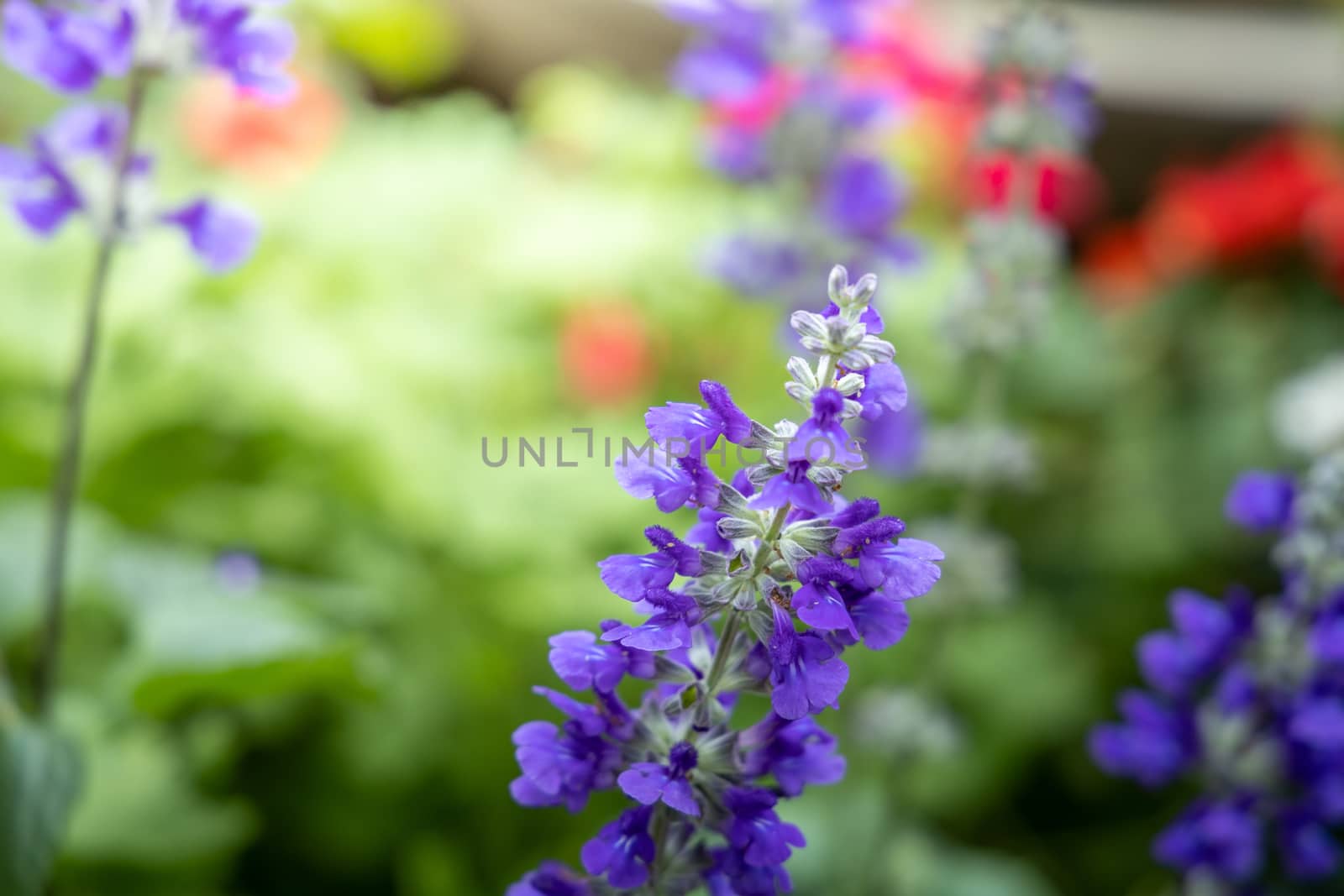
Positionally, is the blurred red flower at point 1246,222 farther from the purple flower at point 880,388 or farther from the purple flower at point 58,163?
A: the purple flower at point 58,163

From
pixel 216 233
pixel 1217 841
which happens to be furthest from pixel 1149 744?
pixel 216 233

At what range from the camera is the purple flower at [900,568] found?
0.73m

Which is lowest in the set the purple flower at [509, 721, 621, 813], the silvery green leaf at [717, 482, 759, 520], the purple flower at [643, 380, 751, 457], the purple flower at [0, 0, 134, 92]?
the purple flower at [509, 721, 621, 813]

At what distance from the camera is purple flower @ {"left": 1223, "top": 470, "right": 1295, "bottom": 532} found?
120 centimetres

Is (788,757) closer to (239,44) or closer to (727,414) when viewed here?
(727,414)

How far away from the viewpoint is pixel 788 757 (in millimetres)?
839

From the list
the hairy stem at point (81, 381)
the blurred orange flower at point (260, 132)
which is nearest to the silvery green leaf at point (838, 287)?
the hairy stem at point (81, 381)

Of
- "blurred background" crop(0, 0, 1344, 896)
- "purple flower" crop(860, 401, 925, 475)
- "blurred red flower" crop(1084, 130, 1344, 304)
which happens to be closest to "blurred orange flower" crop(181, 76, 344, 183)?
"blurred background" crop(0, 0, 1344, 896)

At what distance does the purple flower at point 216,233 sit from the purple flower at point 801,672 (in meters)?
0.77

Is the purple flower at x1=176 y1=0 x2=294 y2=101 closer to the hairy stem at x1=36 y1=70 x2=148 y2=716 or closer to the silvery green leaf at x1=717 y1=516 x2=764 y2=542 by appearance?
the hairy stem at x1=36 y1=70 x2=148 y2=716

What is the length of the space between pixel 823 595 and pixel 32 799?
0.90 metres

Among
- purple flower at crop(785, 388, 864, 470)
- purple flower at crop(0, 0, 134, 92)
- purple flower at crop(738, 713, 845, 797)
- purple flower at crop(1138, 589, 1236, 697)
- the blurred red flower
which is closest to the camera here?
purple flower at crop(785, 388, 864, 470)

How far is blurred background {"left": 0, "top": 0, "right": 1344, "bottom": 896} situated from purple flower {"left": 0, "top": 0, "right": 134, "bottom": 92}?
0.64 m

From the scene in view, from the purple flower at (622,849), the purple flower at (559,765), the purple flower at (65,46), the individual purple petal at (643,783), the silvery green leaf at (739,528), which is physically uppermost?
the purple flower at (65,46)
